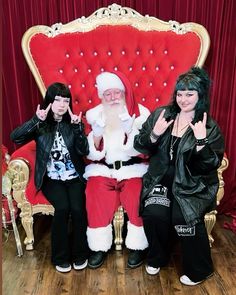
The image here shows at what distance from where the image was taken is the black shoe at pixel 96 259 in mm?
2172

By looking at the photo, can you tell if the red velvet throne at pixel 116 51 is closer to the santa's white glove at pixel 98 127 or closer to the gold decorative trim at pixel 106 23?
the gold decorative trim at pixel 106 23

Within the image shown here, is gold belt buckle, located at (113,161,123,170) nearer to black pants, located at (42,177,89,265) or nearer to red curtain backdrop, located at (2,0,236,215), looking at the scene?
black pants, located at (42,177,89,265)

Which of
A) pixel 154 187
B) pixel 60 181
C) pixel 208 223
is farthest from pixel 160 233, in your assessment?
pixel 60 181

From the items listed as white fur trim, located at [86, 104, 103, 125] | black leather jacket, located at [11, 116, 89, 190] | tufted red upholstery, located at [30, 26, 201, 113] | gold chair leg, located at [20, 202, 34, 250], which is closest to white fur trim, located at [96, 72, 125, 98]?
white fur trim, located at [86, 104, 103, 125]

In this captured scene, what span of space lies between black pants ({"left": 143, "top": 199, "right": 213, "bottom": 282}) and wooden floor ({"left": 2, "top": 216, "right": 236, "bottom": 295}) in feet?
0.30

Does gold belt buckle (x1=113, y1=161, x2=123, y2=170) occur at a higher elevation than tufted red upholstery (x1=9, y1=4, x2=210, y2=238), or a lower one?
lower

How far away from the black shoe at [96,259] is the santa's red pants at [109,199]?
0.62 ft

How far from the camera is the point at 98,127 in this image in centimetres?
218

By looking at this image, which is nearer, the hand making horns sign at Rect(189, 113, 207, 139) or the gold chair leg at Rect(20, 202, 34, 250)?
the hand making horns sign at Rect(189, 113, 207, 139)

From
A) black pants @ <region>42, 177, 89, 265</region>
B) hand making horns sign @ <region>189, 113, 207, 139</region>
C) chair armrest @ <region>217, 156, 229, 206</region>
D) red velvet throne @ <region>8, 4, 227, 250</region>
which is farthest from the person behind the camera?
red velvet throne @ <region>8, 4, 227, 250</region>

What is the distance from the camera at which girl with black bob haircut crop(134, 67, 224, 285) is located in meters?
1.96

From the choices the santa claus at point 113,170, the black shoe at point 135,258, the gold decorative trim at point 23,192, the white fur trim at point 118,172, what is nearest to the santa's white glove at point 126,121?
the santa claus at point 113,170

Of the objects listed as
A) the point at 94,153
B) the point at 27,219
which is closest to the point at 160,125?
the point at 94,153

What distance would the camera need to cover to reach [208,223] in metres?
2.27
